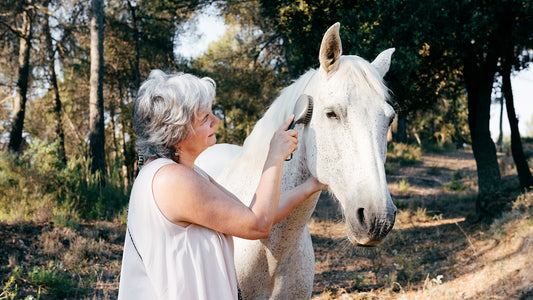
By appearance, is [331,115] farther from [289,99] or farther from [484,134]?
[484,134]

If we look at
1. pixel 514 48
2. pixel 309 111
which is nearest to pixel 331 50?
pixel 309 111

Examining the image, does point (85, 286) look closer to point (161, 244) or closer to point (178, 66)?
point (161, 244)

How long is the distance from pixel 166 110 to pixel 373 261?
4710 mm

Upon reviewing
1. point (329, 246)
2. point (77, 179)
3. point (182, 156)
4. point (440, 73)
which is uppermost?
point (440, 73)

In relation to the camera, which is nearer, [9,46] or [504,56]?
[504,56]

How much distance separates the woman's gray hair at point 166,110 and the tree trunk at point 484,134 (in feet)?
23.5

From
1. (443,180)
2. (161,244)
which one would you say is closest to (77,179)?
(161,244)

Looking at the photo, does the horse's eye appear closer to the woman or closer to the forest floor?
the woman

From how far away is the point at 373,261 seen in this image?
5.26 m

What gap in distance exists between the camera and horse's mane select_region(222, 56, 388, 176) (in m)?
1.62

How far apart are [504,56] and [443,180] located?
6471 millimetres

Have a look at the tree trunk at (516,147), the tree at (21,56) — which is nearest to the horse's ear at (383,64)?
the tree trunk at (516,147)

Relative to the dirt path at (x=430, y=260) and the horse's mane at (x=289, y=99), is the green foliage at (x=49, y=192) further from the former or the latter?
the horse's mane at (x=289, y=99)

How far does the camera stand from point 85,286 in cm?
423
